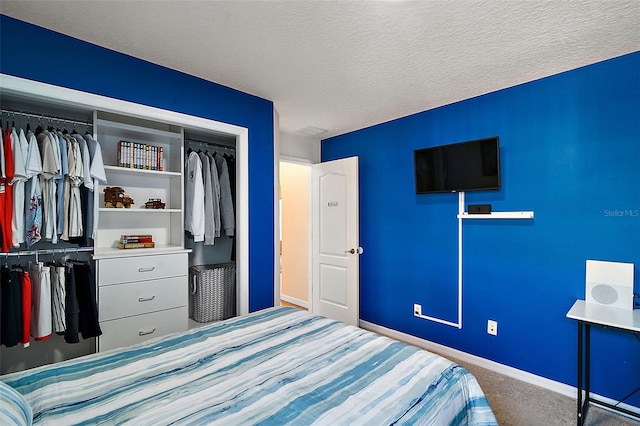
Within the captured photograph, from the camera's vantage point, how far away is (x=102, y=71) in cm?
202

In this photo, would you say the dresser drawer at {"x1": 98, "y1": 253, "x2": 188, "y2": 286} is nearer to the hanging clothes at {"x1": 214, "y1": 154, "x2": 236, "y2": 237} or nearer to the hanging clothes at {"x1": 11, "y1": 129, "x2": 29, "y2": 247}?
the hanging clothes at {"x1": 11, "y1": 129, "x2": 29, "y2": 247}

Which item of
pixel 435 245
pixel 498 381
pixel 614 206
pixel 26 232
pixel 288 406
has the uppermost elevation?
pixel 614 206

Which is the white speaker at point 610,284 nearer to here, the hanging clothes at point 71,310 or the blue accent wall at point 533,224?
the blue accent wall at point 533,224

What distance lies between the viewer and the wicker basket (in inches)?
111

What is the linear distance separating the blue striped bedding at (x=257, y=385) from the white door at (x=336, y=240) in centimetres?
197

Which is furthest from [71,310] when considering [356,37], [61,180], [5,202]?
[356,37]

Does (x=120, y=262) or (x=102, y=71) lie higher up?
(x=102, y=71)

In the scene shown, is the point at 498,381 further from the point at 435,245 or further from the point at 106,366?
the point at 106,366

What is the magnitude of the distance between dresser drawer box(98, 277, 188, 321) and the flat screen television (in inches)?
96.9

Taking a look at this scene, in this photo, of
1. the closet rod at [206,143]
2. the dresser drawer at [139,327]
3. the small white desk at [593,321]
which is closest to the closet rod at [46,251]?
the dresser drawer at [139,327]

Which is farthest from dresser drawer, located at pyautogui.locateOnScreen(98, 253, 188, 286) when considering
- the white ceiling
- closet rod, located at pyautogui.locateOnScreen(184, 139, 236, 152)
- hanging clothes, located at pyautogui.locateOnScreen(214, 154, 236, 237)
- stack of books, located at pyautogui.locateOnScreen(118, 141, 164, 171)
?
the white ceiling

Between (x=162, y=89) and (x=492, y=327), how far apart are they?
339 centimetres

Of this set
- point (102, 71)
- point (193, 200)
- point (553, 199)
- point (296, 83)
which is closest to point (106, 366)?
point (193, 200)

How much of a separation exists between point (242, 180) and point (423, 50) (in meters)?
1.75
